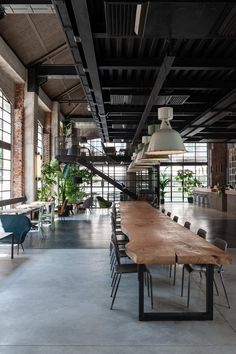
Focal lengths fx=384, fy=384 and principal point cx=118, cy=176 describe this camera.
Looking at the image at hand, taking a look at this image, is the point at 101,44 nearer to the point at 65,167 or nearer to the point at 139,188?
the point at 65,167

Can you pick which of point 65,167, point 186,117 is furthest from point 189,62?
point 65,167

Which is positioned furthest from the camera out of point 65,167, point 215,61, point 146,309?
point 65,167

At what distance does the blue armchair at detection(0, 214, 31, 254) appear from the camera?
729 cm

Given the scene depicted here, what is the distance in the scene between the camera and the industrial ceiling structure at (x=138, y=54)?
273 cm

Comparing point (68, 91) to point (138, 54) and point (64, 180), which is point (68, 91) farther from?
point (138, 54)

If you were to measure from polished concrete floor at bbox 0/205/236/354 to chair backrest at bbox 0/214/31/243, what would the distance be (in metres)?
0.64

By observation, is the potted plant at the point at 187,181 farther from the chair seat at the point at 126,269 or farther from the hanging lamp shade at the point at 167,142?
the chair seat at the point at 126,269

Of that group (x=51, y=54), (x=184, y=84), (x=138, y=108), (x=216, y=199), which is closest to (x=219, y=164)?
(x=216, y=199)

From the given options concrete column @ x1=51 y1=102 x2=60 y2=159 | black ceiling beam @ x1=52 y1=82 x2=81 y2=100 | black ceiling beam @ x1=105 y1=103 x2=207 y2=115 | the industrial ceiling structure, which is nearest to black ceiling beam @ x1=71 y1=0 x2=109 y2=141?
the industrial ceiling structure

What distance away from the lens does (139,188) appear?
19.0 metres

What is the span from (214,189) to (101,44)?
51.9ft

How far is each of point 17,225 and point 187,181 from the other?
19522 millimetres

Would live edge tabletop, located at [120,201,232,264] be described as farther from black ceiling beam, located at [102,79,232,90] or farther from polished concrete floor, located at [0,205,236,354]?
black ceiling beam, located at [102,79,232,90]

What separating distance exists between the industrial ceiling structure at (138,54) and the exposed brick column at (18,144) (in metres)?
0.65
